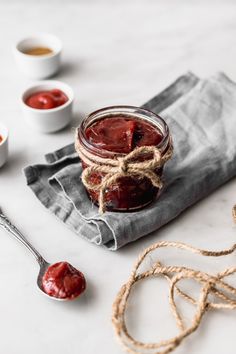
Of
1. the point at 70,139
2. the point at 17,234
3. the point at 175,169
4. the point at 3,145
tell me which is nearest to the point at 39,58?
the point at 70,139

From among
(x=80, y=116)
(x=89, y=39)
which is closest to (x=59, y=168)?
(x=80, y=116)

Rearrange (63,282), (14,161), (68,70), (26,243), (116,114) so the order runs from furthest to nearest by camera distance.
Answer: (68,70)
(14,161)
(116,114)
(26,243)
(63,282)

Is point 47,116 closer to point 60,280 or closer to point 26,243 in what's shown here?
point 26,243

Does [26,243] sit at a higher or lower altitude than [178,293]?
higher

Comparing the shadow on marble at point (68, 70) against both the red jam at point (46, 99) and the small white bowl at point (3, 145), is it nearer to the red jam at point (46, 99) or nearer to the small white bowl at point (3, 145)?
the red jam at point (46, 99)

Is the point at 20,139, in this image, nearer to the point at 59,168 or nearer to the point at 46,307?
the point at 59,168

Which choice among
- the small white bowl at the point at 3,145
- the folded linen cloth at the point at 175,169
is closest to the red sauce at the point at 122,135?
the folded linen cloth at the point at 175,169

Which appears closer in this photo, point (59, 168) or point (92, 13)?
point (59, 168)
